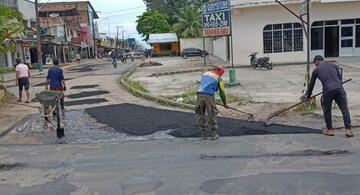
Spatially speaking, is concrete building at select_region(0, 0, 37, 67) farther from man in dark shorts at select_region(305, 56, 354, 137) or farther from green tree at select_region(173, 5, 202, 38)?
man in dark shorts at select_region(305, 56, 354, 137)

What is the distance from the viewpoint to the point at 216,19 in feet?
91.9

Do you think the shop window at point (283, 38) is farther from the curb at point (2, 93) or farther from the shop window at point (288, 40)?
the curb at point (2, 93)

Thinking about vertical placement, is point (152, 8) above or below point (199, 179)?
above

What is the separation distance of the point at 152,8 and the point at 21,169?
92.5 meters

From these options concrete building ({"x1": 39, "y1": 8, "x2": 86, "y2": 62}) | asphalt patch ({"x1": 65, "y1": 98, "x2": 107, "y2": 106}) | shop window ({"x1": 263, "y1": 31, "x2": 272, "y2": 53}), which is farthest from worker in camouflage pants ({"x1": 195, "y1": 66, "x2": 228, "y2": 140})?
concrete building ({"x1": 39, "y1": 8, "x2": 86, "y2": 62})

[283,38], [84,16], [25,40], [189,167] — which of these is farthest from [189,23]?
[189,167]

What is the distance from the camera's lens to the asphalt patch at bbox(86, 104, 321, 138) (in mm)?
10594

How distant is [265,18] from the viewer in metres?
35.2

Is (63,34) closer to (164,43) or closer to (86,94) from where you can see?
(164,43)

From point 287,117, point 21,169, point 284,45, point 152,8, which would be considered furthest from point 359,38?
point 152,8

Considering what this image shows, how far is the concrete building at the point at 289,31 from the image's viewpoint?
115 ft

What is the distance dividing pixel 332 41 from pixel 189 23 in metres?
42.7

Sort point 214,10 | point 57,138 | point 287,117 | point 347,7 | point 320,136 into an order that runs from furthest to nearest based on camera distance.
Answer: point 347,7, point 214,10, point 287,117, point 57,138, point 320,136

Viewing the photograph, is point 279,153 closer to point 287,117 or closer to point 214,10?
point 287,117
